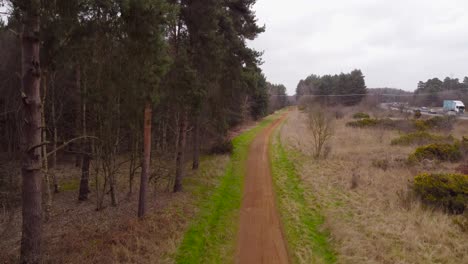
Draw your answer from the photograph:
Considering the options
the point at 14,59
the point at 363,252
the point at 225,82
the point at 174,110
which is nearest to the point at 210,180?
the point at 174,110

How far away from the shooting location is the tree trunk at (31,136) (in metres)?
4.78

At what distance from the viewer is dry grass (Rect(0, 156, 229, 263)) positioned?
651 cm

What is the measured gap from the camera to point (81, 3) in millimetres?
5129

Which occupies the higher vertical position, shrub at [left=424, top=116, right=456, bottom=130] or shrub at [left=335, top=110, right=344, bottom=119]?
shrub at [left=335, top=110, right=344, bottom=119]

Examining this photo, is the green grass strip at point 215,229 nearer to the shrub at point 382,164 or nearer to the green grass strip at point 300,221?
the green grass strip at point 300,221

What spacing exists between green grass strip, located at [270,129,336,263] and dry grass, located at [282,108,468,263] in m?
0.32

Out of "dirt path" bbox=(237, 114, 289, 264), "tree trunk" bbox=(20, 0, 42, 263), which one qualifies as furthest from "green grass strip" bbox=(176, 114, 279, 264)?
"tree trunk" bbox=(20, 0, 42, 263)

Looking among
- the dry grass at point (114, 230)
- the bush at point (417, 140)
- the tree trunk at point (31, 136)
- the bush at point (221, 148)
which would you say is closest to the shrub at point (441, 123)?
the bush at point (417, 140)

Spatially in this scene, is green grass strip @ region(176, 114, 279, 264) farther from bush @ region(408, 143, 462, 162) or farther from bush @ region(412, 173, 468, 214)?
bush @ region(408, 143, 462, 162)

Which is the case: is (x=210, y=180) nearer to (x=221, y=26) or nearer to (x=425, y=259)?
(x=221, y=26)

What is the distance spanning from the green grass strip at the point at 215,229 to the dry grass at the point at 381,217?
2931 mm

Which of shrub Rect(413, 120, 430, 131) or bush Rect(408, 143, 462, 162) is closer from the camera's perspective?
bush Rect(408, 143, 462, 162)

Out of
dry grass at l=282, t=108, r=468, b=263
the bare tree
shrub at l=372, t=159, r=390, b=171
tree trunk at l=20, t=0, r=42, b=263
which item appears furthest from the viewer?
the bare tree

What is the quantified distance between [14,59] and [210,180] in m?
12.2
